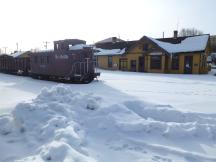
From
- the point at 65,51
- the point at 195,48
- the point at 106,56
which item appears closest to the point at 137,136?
the point at 65,51

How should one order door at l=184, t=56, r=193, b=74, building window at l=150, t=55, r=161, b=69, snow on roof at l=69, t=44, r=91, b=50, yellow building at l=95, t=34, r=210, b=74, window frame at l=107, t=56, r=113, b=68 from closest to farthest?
snow on roof at l=69, t=44, r=91, b=50 < yellow building at l=95, t=34, r=210, b=74 < door at l=184, t=56, r=193, b=74 < building window at l=150, t=55, r=161, b=69 < window frame at l=107, t=56, r=113, b=68

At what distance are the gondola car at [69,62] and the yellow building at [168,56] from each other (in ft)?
53.5

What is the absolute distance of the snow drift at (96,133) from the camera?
194 inches

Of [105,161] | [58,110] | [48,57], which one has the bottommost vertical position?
[105,161]

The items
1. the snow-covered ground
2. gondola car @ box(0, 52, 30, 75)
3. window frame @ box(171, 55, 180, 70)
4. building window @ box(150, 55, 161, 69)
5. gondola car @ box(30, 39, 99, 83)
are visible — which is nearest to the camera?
the snow-covered ground

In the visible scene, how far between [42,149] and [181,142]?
3.17 meters

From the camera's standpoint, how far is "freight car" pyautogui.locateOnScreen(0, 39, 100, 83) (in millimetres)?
20469

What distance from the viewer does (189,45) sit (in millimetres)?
34500

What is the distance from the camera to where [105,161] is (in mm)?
4797

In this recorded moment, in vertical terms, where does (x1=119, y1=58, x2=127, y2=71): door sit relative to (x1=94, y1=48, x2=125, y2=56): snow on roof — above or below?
below

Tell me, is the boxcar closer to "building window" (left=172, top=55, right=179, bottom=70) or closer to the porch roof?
the porch roof

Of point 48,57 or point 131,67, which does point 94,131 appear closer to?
point 48,57

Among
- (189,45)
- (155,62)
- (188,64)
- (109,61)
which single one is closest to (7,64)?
(109,61)

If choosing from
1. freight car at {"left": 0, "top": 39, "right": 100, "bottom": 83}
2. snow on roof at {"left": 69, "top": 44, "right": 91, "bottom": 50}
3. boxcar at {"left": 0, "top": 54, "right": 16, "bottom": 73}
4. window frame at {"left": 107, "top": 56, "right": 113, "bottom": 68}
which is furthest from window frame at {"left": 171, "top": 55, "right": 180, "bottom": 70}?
boxcar at {"left": 0, "top": 54, "right": 16, "bottom": 73}
